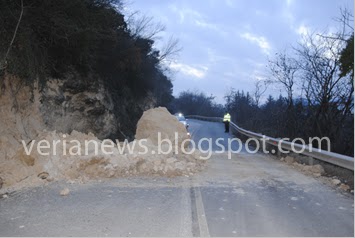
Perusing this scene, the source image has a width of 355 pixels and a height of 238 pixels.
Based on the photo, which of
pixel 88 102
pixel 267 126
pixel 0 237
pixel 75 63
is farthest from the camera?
pixel 267 126

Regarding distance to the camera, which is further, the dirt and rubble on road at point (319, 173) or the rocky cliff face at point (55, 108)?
the rocky cliff face at point (55, 108)

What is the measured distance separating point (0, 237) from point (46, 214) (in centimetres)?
103

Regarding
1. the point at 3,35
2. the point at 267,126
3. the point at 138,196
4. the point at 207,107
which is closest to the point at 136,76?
the point at 267,126

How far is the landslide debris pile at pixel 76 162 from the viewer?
8.41 meters

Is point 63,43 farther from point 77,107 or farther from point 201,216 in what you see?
point 201,216

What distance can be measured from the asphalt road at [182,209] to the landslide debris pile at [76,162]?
47cm

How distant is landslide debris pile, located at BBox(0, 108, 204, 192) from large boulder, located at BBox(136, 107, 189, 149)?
2.24 meters

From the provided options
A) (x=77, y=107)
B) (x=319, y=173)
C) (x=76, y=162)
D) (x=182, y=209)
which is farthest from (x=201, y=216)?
(x=77, y=107)

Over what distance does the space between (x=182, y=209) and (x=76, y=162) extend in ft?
12.2

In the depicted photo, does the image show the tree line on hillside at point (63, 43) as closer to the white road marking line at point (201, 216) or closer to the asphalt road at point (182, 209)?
the asphalt road at point (182, 209)

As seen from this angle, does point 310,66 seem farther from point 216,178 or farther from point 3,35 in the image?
point 3,35

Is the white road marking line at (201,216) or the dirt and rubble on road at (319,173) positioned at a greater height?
the dirt and rubble on road at (319,173)

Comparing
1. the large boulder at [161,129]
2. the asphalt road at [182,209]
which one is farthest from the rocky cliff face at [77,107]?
the asphalt road at [182,209]

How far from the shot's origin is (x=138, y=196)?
7082 millimetres
